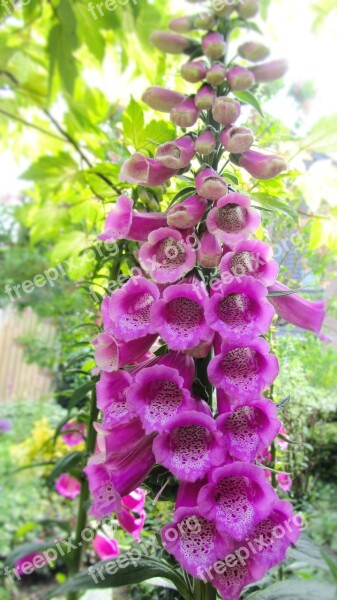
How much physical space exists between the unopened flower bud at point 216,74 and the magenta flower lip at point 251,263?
15 cm

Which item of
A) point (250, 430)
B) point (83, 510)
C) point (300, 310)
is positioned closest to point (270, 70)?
point (300, 310)

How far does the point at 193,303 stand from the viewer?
0.41m

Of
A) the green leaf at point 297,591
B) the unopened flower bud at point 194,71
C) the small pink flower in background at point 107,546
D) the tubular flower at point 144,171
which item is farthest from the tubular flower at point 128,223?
the small pink flower in background at point 107,546

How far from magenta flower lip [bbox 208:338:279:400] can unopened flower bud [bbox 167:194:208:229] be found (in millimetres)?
108

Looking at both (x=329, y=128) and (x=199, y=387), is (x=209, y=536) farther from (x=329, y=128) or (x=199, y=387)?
(x=329, y=128)

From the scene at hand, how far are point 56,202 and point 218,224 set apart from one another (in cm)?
58

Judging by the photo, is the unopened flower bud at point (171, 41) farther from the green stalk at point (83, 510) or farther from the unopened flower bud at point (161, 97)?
the green stalk at point (83, 510)

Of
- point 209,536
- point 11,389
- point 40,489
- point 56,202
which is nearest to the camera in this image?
point 209,536

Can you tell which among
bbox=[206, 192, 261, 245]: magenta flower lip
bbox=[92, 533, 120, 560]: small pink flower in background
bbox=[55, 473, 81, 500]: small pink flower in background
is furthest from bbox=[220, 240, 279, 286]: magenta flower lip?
bbox=[55, 473, 81, 500]: small pink flower in background

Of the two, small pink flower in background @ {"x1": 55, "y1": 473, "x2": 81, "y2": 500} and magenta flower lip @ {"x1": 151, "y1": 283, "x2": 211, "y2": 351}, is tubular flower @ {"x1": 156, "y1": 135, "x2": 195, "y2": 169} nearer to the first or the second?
magenta flower lip @ {"x1": 151, "y1": 283, "x2": 211, "y2": 351}

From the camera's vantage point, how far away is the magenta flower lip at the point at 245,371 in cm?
37

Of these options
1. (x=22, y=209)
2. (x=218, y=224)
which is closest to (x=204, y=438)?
(x=218, y=224)

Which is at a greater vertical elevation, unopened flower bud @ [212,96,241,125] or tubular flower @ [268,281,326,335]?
unopened flower bud @ [212,96,241,125]

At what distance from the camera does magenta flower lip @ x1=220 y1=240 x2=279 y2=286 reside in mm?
396
